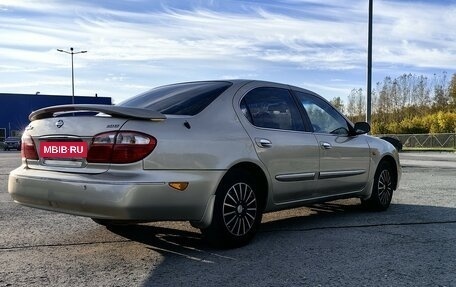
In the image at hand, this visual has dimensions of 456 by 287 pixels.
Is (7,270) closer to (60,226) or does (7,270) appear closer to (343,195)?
(60,226)

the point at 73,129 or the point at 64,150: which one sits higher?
the point at 73,129

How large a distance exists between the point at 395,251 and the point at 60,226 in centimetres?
365

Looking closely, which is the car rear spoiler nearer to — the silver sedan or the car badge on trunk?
the silver sedan

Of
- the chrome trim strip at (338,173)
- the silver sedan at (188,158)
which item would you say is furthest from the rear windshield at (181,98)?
the chrome trim strip at (338,173)

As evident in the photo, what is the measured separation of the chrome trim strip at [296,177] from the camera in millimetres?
5175

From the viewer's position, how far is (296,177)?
5367 millimetres

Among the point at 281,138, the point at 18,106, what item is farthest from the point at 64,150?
the point at 18,106

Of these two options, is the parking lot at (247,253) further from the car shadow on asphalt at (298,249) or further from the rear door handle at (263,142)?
the rear door handle at (263,142)

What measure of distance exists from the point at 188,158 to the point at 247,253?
1.05m

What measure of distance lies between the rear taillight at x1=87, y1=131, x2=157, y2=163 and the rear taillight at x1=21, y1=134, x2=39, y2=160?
2.83 ft

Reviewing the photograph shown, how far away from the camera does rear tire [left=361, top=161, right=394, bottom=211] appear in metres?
6.77

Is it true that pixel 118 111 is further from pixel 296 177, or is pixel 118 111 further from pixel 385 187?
pixel 385 187

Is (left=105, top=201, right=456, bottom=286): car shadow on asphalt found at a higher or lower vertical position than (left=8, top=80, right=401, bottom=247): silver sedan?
lower

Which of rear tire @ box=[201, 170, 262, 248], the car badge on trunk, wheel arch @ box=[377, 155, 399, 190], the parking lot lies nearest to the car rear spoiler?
the car badge on trunk
